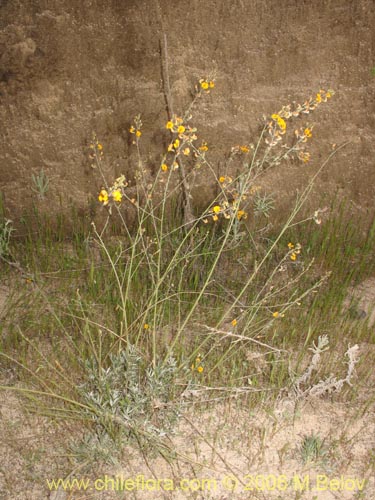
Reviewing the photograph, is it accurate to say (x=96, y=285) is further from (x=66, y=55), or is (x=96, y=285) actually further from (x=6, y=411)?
(x=66, y=55)

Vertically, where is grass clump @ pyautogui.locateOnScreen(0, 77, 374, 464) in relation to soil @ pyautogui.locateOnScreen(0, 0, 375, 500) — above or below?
below

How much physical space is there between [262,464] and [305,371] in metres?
0.45

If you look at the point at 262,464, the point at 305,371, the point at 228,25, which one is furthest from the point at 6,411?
the point at 228,25

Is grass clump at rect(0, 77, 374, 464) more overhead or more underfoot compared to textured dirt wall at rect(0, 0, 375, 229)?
more underfoot

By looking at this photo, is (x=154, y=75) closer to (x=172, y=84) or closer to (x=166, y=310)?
(x=172, y=84)

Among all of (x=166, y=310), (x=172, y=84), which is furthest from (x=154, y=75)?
(x=166, y=310)

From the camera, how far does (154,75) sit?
9.39 feet

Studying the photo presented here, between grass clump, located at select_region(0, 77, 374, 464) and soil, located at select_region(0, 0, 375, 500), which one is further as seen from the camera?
soil, located at select_region(0, 0, 375, 500)

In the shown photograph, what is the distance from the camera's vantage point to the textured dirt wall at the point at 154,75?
275 cm

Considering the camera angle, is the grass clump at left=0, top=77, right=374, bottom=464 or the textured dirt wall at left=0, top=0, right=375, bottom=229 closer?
the grass clump at left=0, top=77, right=374, bottom=464

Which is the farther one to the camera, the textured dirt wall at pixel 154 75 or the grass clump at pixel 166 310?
the textured dirt wall at pixel 154 75

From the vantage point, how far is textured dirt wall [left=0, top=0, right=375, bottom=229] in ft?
9.04

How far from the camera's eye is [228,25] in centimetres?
281

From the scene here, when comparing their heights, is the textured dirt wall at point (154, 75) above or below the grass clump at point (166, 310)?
above
